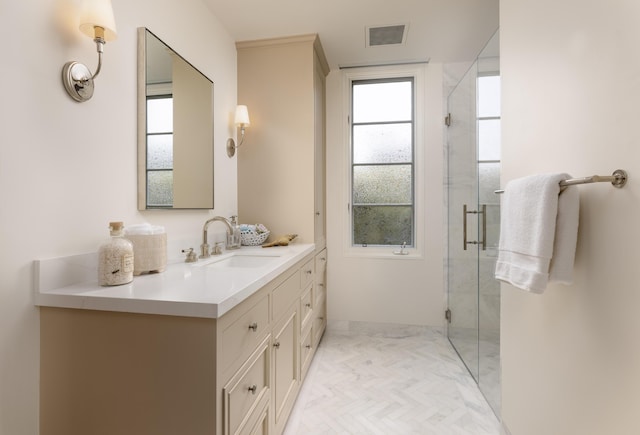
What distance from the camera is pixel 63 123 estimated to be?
43.0 inches

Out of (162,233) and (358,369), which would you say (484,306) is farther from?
(162,233)

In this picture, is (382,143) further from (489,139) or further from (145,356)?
(145,356)

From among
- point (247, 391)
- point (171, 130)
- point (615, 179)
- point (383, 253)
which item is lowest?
point (247, 391)

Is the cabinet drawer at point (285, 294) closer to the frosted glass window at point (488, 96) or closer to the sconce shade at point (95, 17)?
the sconce shade at point (95, 17)

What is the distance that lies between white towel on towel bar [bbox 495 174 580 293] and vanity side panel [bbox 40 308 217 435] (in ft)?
→ 3.30

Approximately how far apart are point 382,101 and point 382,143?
0.39m

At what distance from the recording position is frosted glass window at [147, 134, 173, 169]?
1.51 metres

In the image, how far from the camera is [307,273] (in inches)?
83.2

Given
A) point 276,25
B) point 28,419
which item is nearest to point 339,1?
point 276,25

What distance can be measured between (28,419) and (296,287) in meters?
1.15

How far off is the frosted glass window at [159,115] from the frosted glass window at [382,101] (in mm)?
1814

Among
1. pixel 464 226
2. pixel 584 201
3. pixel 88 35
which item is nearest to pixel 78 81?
pixel 88 35

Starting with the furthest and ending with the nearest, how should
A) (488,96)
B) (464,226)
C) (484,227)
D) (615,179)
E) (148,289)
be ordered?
1. (464,226)
2. (484,227)
3. (488,96)
4. (148,289)
5. (615,179)

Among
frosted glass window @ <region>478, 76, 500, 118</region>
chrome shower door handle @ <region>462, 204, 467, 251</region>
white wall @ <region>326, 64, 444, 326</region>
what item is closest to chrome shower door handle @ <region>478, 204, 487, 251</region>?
chrome shower door handle @ <region>462, 204, 467, 251</region>
